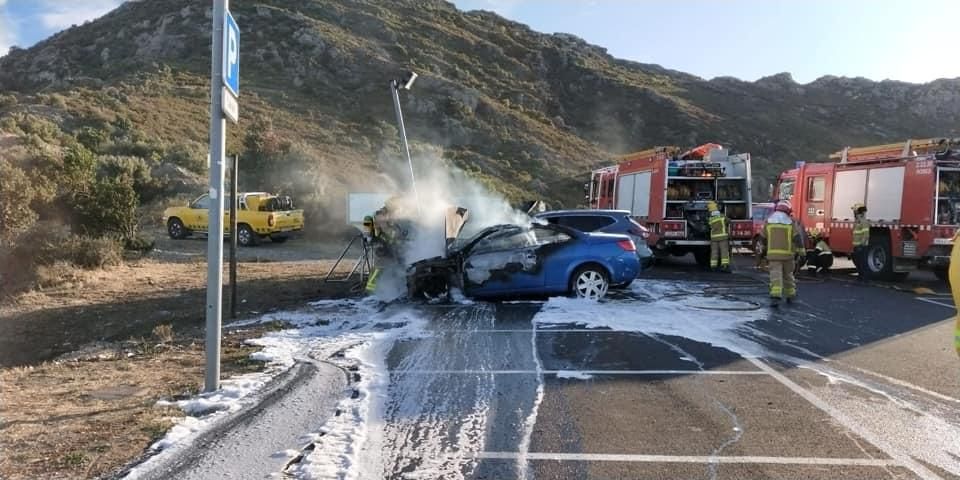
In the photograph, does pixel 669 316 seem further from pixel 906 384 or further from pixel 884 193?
pixel 884 193

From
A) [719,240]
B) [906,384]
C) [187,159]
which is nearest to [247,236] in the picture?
[187,159]

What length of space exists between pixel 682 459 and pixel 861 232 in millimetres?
12254

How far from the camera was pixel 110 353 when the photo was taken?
821 centimetres

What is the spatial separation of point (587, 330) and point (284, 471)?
16.8 ft

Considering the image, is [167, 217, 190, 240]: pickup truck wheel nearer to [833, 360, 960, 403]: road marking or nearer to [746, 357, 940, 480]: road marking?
[746, 357, 940, 480]: road marking

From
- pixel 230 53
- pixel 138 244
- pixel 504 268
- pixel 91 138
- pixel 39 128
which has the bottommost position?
pixel 138 244

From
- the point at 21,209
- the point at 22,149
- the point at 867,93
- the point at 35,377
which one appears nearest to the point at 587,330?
the point at 35,377

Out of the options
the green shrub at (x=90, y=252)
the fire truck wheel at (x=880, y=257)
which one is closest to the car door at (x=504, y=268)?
the fire truck wheel at (x=880, y=257)

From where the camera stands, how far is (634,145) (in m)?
57.2

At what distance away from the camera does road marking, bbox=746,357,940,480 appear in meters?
4.14

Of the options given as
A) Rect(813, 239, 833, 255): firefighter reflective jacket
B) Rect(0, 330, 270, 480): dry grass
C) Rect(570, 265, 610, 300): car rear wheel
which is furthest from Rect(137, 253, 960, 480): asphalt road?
Rect(813, 239, 833, 255): firefighter reflective jacket

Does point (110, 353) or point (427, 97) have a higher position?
point (427, 97)

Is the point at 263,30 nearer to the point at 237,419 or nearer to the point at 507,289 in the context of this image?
the point at 507,289

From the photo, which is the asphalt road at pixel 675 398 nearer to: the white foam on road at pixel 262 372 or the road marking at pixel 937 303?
the white foam on road at pixel 262 372
